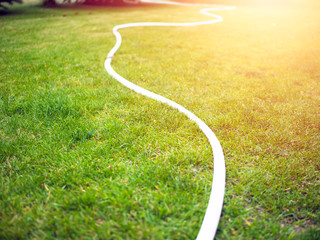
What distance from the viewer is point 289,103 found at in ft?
8.75

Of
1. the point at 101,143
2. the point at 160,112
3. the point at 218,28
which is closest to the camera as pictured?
the point at 101,143

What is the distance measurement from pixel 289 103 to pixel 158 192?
225 cm

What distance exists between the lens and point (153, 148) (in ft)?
6.34

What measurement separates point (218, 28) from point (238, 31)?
2.56ft

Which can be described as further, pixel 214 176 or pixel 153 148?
pixel 153 148

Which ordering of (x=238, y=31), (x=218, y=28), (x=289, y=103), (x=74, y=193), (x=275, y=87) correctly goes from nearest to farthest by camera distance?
(x=74, y=193)
(x=289, y=103)
(x=275, y=87)
(x=238, y=31)
(x=218, y=28)

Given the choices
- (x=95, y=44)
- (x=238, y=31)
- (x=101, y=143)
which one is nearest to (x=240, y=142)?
(x=101, y=143)

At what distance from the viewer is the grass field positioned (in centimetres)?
134

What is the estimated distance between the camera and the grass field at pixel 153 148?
1342 millimetres

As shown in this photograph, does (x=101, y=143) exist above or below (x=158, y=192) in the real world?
above

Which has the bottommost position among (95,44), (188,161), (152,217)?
(152,217)

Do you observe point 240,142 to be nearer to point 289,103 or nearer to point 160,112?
point 160,112

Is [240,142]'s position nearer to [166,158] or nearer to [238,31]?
[166,158]

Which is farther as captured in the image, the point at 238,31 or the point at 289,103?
the point at 238,31
